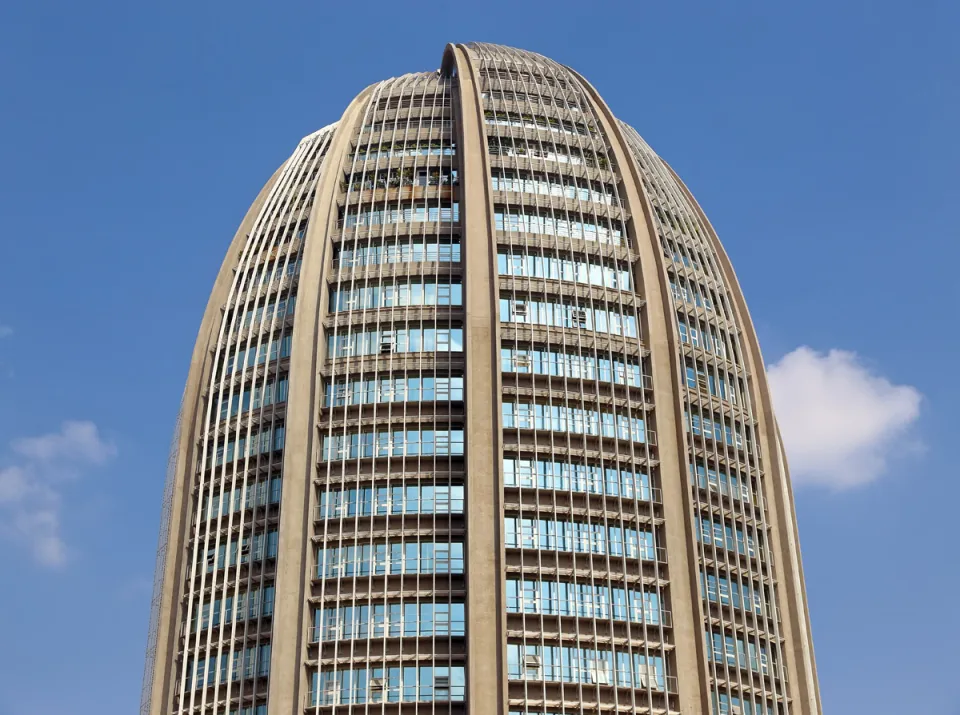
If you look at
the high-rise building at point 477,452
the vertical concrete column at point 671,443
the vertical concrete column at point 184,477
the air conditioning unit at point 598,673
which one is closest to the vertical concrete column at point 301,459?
the high-rise building at point 477,452

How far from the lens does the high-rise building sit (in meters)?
63.9

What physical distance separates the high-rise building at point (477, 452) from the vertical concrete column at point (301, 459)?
0.15m

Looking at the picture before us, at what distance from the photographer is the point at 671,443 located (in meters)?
70.9

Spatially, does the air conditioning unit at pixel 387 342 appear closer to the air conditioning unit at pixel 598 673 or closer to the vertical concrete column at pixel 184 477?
the vertical concrete column at pixel 184 477

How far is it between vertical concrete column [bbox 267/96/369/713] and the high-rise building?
15 cm

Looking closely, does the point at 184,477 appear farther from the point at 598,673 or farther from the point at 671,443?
the point at 671,443

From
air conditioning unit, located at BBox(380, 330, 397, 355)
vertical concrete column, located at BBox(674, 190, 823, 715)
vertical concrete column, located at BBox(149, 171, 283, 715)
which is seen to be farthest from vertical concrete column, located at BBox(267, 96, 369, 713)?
vertical concrete column, located at BBox(674, 190, 823, 715)

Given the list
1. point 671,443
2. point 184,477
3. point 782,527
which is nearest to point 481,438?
point 671,443

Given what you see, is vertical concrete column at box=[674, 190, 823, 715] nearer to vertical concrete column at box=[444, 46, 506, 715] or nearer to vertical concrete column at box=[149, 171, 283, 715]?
vertical concrete column at box=[444, 46, 506, 715]

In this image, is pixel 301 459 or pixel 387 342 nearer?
pixel 301 459

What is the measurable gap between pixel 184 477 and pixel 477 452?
20878 millimetres

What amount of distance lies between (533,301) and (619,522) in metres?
14.7

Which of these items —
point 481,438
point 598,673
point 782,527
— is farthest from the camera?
point 782,527

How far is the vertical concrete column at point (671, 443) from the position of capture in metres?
64.9
